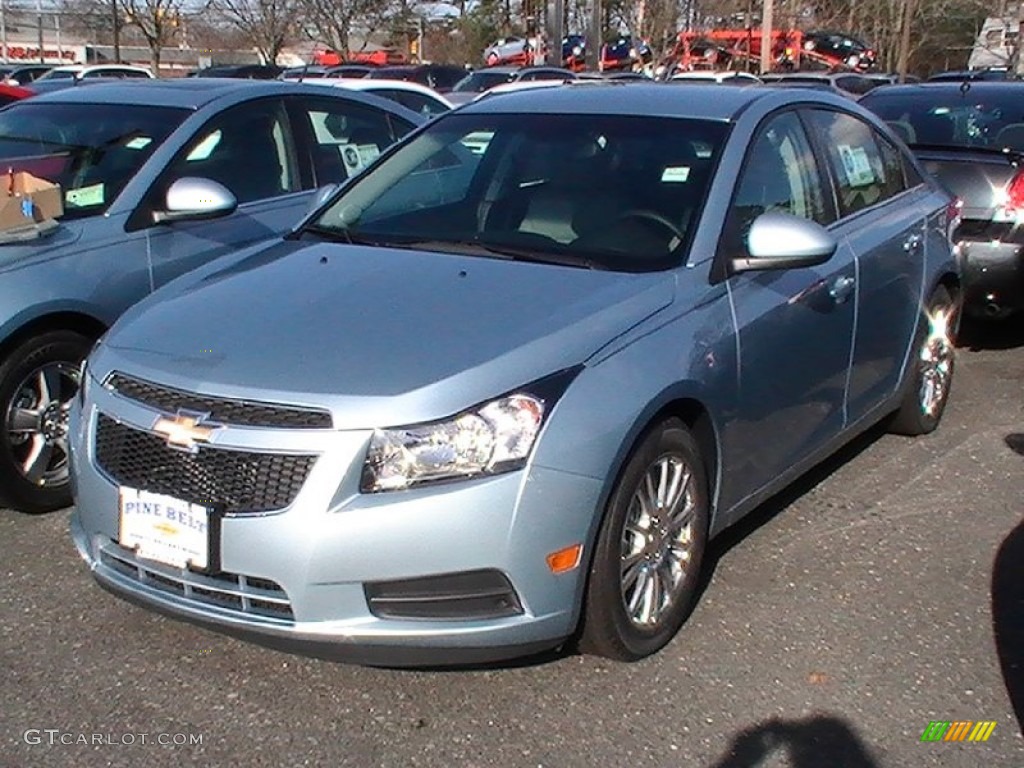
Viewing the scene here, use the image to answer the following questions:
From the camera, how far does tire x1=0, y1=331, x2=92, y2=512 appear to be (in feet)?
15.1

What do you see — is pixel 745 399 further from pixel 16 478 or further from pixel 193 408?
pixel 16 478

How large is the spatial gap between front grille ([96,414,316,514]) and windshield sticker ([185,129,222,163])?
2368mm

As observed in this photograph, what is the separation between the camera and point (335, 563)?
122 inches

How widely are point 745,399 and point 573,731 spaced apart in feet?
4.09

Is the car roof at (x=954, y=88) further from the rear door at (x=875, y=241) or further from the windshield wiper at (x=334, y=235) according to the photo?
the windshield wiper at (x=334, y=235)

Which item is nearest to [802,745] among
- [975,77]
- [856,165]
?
[856,165]

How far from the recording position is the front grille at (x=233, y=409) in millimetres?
3137

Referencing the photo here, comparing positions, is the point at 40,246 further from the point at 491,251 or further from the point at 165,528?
the point at 165,528

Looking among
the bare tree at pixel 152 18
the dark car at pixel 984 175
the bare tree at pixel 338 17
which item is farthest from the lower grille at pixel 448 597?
the bare tree at pixel 338 17

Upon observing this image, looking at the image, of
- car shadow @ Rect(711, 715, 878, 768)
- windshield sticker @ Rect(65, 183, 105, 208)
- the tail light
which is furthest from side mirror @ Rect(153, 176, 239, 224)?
the tail light

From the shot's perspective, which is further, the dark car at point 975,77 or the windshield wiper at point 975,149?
the dark car at point 975,77

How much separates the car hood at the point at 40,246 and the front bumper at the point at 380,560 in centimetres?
165

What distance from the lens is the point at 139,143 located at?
5.46m

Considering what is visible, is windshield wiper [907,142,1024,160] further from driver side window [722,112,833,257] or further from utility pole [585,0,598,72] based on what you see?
utility pole [585,0,598,72]
